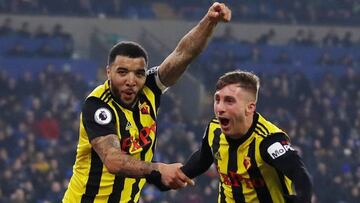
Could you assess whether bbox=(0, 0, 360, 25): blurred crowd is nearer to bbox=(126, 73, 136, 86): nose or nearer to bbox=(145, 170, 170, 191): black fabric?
bbox=(126, 73, 136, 86): nose

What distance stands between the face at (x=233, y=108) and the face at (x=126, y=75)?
2.37 feet

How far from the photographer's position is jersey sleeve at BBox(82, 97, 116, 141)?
737 cm

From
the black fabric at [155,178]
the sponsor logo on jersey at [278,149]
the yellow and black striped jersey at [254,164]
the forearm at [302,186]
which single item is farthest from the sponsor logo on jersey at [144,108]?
the forearm at [302,186]

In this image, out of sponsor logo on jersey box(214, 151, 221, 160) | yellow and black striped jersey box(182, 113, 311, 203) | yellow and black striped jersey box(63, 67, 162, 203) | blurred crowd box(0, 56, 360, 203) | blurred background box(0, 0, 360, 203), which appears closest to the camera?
yellow and black striped jersey box(182, 113, 311, 203)

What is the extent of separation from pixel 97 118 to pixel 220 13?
4.00 ft

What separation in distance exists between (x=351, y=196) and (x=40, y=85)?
7.64 metres

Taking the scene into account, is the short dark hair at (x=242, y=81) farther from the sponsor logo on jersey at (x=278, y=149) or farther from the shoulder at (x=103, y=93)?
the shoulder at (x=103, y=93)

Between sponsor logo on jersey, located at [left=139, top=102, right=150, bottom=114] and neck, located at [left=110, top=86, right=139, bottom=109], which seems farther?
sponsor logo on jersey, located at [left=139, top=102, right=150, bottom=114]

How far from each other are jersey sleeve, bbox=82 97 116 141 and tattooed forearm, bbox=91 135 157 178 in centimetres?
6

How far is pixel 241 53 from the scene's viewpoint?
28.0 meters

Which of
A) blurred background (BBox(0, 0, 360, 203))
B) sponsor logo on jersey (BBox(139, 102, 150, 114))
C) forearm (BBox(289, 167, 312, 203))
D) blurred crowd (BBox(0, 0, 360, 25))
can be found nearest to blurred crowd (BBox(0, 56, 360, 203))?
blurred background (BBox(0, 0, 360, 203))

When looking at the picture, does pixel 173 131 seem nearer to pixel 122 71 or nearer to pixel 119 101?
pixel 119 101

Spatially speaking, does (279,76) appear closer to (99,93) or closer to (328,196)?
(328,196)

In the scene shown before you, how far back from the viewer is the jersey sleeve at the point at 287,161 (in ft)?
21.6
